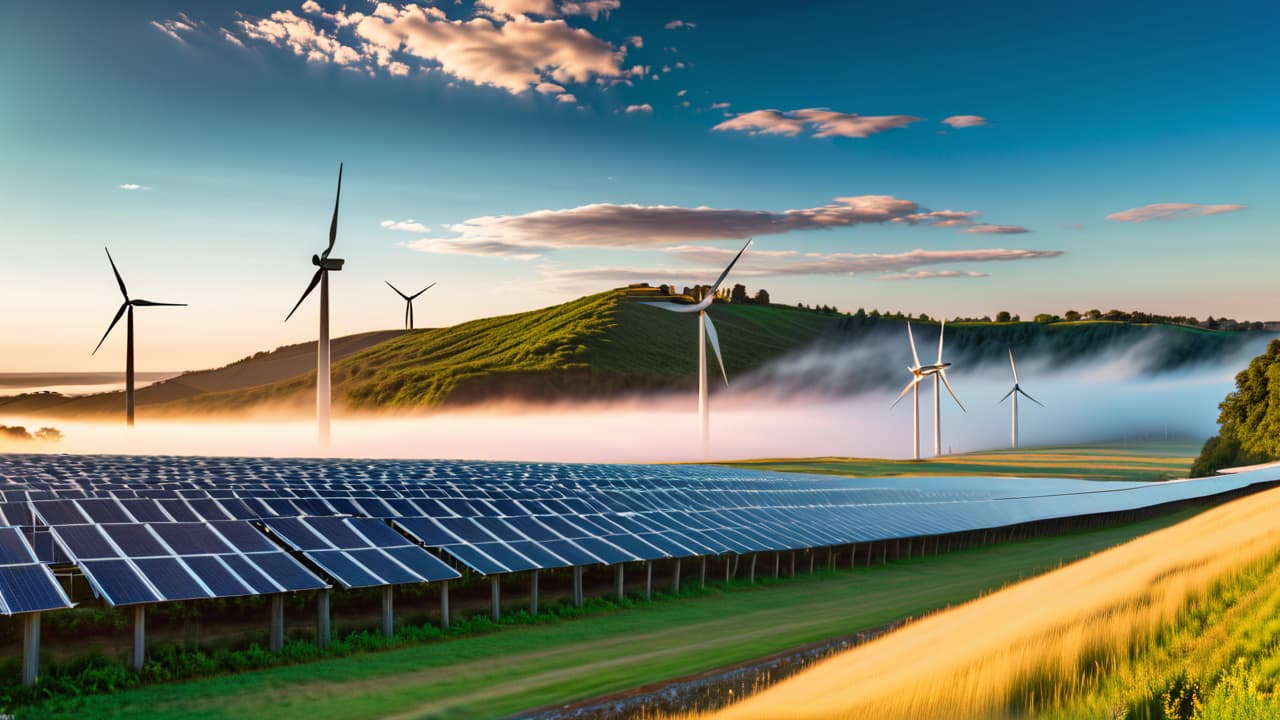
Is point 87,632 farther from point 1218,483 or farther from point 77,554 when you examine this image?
point 1218,483

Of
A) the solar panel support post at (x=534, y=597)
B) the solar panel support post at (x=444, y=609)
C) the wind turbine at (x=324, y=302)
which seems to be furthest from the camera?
the wind turbine at (x=324, y=302)

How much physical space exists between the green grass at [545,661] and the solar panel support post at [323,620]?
5.19ft

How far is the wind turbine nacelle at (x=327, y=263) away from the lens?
97.4 metres

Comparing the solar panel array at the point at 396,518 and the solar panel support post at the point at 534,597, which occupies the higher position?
the solar panel array at the point at 396,518

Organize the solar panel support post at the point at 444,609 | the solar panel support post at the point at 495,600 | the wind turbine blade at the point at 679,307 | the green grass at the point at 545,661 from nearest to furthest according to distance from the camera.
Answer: the green grass at the point at 545,661
the solar panel support post at the point at 444,609
the solar panel support post at the point at 495,600
the wind turbine blade at the point at 679,307

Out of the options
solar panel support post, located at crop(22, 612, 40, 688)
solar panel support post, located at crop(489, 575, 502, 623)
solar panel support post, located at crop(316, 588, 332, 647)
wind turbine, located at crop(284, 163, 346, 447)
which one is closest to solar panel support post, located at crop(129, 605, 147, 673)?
solar panel support post, located at crop(22, 612, 40, 688)

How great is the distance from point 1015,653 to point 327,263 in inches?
3449

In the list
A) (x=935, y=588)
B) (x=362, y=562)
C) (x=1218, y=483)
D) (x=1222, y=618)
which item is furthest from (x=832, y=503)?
(x=1218, y=483)

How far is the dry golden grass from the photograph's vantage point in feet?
59.2

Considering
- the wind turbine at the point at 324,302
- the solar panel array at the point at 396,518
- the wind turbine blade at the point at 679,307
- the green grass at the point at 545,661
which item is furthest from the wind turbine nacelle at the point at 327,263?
the green grass at the point at 545,661

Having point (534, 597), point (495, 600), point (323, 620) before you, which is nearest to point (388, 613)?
point (323, 620)

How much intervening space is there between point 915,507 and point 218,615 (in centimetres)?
5505

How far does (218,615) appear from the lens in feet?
124

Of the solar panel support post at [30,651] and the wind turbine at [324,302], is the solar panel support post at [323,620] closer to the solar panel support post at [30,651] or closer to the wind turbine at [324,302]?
the solar panel support post at [30,651]
